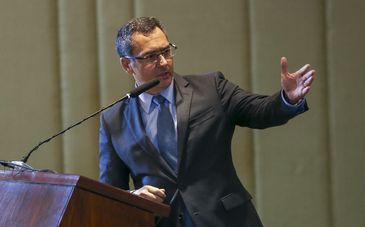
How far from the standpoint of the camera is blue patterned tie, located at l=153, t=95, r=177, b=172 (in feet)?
5.43

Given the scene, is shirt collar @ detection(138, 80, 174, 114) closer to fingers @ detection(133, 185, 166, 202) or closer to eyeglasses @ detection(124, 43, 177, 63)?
eyeglasses @ detection(124, 43, 177, 63)

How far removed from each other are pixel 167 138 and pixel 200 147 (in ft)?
0.31

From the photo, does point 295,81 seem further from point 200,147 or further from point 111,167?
point 111,167

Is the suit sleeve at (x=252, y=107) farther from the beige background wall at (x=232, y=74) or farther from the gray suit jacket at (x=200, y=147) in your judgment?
the beige background wall at (x=232, y=74)

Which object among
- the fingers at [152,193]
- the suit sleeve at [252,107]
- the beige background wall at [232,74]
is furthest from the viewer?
the beige background wall at [232,74]

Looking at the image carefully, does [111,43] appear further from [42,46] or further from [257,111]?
[257,111]

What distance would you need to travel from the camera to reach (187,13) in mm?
2395

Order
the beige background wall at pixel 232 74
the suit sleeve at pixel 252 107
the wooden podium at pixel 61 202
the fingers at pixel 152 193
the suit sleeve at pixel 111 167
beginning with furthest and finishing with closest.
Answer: the beige background wall at pixel 232 74 < the suit sleeve at pixel 111 167 < the suit sleeve at pixel 252 107 < the fingers at pixel 152 193 < the wooden podium at pixel 61 202

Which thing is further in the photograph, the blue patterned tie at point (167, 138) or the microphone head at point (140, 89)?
the blue patterned tie at point (167, 138)

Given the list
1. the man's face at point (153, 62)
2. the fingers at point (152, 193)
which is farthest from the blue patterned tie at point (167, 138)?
the fingers at point (152, 193)

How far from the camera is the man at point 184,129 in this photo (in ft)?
5.26

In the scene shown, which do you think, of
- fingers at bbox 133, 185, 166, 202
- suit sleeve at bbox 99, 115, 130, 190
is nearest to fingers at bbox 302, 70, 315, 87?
fingers at bbox 133, 185, 166, 202

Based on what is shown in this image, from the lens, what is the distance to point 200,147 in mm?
1650

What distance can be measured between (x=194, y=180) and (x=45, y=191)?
0.55 meters
